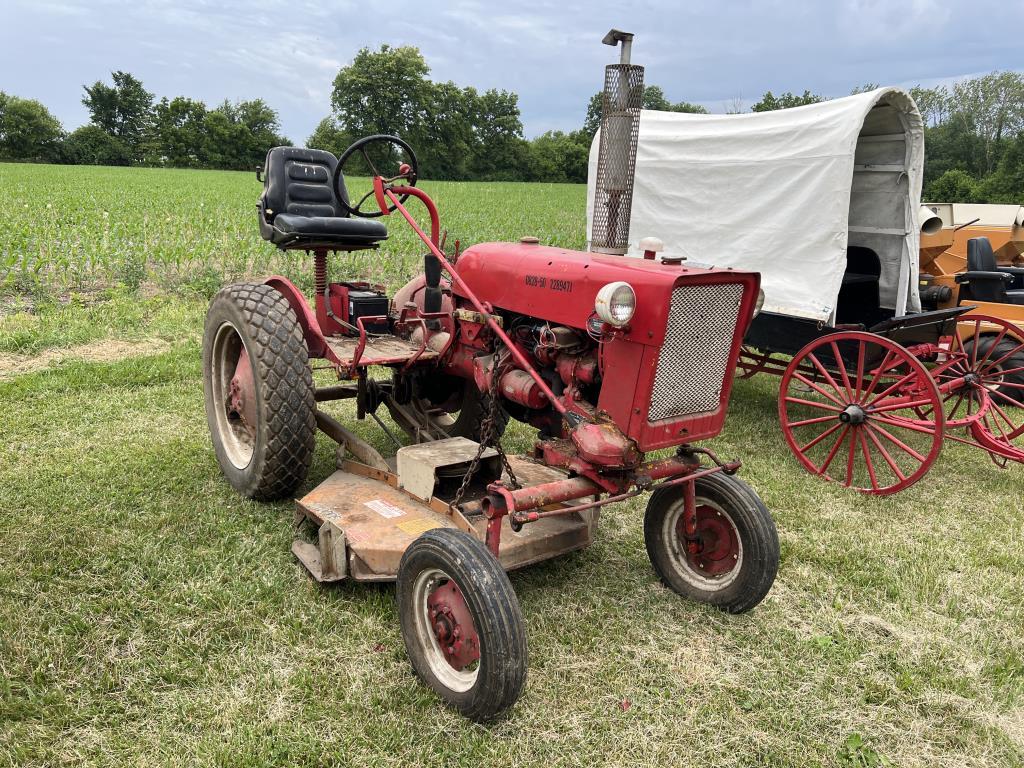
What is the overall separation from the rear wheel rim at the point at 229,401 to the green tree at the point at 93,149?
59.4 metres

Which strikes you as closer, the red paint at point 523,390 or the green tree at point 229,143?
the red paint at point 523,390

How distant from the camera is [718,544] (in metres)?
2.82

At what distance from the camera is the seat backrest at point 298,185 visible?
414 cm

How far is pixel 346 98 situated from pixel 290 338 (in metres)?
57.0

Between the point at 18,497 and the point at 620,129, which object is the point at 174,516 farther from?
the point at 620,129

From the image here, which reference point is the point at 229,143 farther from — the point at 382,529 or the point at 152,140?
the point at 382,529

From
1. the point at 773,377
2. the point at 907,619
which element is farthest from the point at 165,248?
the point at 907,619

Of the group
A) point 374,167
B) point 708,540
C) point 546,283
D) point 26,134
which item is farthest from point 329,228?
point 26,134

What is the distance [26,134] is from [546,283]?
6326cm

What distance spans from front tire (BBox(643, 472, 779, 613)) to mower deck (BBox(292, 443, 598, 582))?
32 cm

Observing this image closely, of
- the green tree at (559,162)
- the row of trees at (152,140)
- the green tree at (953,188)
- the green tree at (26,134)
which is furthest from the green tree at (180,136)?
the green tree at (953,188)

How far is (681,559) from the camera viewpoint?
2922 mm

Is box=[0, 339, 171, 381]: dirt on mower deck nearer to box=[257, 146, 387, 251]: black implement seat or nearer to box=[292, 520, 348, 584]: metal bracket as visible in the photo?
box=[257, 146, 387, 251]: black implement seat

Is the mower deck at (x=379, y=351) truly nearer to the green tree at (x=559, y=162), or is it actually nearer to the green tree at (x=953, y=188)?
the green tree at (x=953, y=188)
